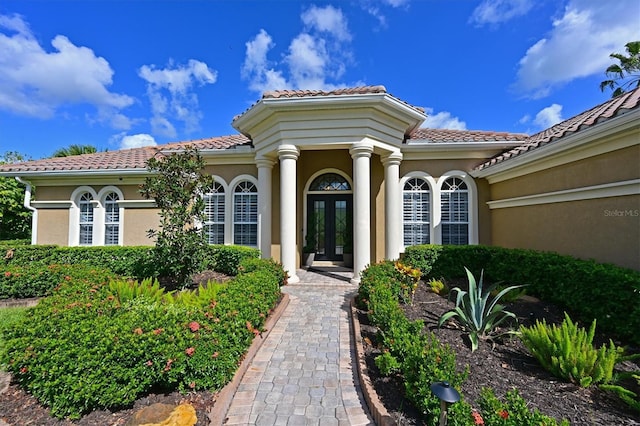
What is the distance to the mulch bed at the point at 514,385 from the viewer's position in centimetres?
280

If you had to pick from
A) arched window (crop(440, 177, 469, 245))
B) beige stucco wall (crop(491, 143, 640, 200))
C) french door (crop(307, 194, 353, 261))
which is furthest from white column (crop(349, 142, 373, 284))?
beige stucco wall (crop(491, 143, 640, 200))

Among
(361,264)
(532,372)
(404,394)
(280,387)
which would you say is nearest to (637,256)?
(532,372)

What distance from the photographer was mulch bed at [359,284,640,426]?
2.80 metres

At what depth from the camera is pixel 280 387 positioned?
3701 mm

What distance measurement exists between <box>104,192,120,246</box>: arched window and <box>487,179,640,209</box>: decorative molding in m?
14.6

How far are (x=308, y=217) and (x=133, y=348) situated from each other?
29.0 feet

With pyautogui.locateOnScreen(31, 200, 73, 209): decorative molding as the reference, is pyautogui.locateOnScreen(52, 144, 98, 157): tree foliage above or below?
above

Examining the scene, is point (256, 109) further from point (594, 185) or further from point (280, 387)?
point (594, 185)

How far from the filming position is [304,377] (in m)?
3.93

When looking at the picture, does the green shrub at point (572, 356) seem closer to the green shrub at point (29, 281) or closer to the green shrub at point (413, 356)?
the green shrub at point (413, 356)

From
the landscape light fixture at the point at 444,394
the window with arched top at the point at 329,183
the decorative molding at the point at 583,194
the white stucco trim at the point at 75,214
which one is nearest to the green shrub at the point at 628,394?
the landscape light fixture at the point at 444,394

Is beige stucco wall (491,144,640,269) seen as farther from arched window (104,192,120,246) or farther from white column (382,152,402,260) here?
arched window (104,192,120,246)

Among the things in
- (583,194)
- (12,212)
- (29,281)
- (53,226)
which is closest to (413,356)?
(583,194)

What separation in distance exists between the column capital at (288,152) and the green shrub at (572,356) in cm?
707
